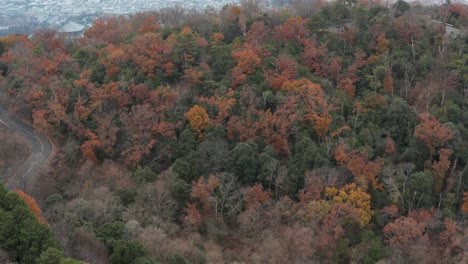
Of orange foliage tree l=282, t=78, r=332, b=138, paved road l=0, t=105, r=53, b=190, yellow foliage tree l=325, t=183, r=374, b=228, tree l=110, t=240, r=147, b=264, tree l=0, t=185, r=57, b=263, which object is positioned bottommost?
paved road l=0, t=105, r=53, b=190

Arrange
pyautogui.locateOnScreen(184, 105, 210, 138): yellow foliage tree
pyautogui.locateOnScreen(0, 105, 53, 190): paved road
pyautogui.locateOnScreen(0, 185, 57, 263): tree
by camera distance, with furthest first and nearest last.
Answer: pyautogui.locateOnScreen(184, 105, 210, 138): yellow foliage tree
pyautogui.locateOnScreen(0, 105, 53, 190): paved road
pyautogui.locateOnScreen(0, 185, 57, 263): tree

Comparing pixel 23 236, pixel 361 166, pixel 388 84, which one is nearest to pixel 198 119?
pixel 361 166

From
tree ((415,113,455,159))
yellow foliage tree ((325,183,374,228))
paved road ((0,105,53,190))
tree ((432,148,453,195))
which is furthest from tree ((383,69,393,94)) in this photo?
paved road ((0,105,53,190))

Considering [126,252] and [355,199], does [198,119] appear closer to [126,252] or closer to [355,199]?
[355,199]

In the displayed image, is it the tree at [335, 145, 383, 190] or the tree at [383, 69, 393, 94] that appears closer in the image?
the tree at [335, 145, 383, 190]

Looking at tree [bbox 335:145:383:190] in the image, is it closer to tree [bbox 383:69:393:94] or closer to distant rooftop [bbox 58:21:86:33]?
tree [bbox 383:69:393:94]

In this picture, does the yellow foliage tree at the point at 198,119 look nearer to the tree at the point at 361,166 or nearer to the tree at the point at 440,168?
the tree at the point at 361,166

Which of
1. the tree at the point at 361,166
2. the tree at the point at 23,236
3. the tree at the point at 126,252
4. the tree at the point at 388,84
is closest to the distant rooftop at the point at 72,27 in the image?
the tree at the point at 388,84
